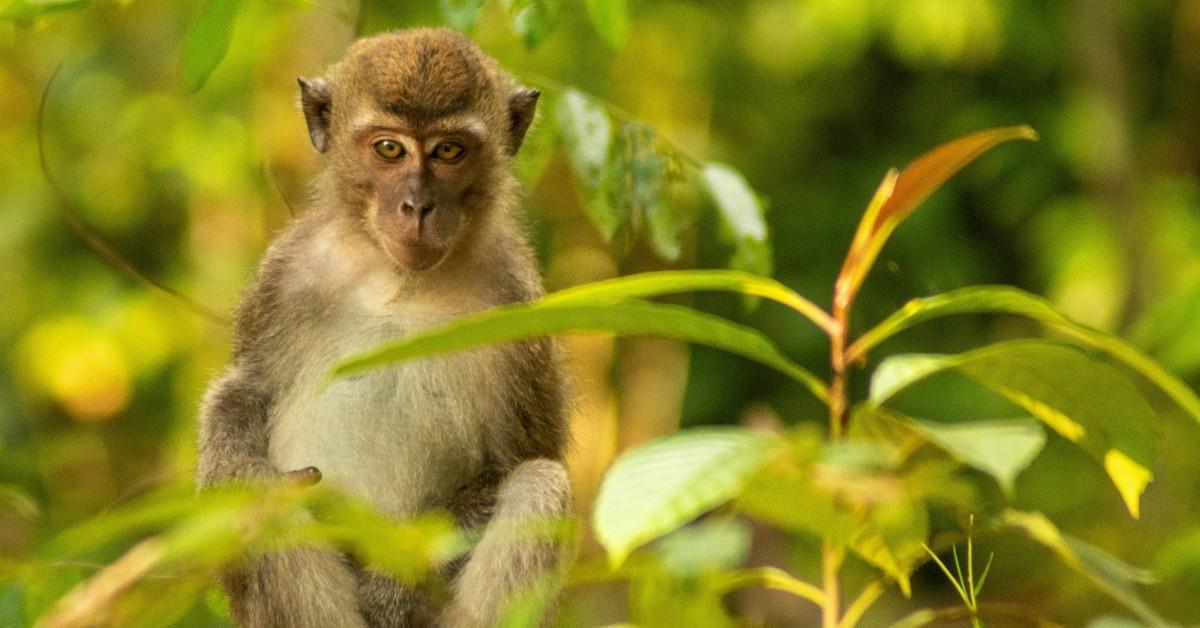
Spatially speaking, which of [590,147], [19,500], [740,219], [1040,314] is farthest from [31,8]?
[1040,314]

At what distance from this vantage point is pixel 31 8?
3783mm

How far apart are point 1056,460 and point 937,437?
8750 mm

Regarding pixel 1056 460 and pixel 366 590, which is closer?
pixel 366 590

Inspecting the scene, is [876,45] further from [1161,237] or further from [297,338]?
[297,338]

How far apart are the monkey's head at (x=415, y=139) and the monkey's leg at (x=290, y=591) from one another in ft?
3.01

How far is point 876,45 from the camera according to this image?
11.1 metres

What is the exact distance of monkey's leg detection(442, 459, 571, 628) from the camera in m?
4.48

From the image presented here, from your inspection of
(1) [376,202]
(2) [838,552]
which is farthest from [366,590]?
(2) [838,552]

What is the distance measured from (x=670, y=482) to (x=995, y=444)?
0.52 metres

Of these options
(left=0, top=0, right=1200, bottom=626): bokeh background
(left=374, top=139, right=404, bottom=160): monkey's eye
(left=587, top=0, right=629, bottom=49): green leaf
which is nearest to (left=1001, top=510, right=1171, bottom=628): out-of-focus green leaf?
(left=587, top=0, right=629, bottom=49): green leaf

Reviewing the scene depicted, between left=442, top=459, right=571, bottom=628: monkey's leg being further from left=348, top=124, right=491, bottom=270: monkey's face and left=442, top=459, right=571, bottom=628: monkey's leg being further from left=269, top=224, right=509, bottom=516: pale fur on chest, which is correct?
left=348, top=124, right=491, bottom=270: monkey's face

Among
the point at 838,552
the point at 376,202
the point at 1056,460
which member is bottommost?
the point at 1056,460

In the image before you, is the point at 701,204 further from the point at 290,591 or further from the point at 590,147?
the point at 290,591

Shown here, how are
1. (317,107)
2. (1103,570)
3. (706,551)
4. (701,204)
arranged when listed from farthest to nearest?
(701,204), (317,107), (1103,570), (706,551)
